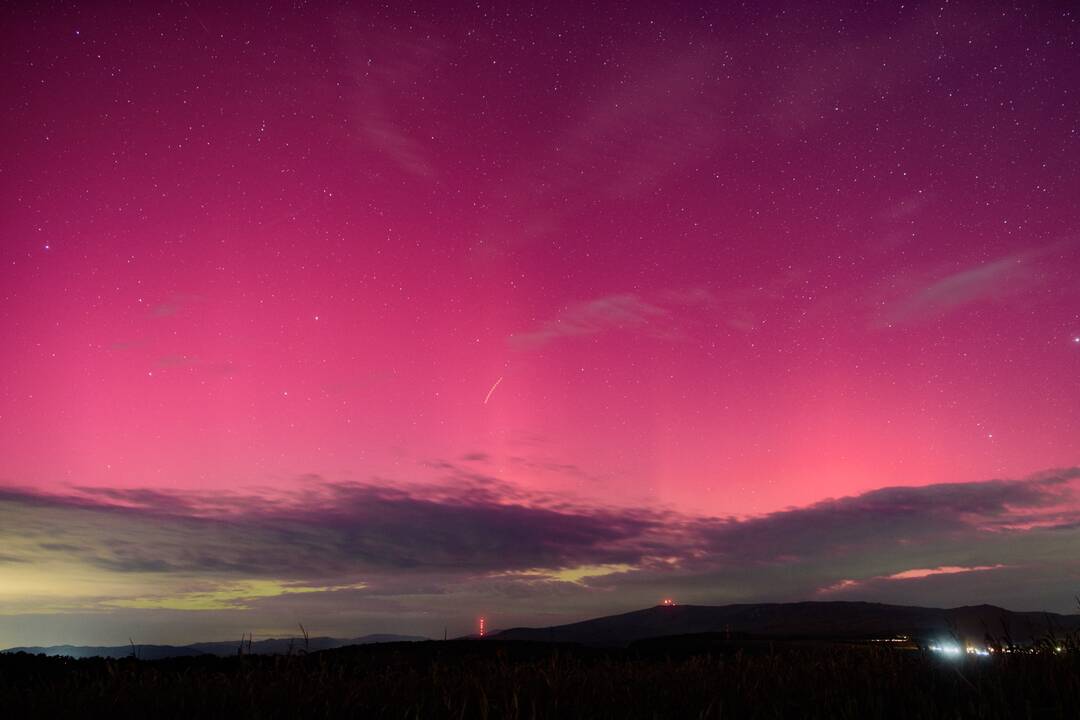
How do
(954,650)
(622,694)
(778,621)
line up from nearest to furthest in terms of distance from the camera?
(622,694) < (954,650) < (778,621)

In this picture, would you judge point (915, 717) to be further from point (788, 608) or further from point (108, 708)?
point (788, 608)

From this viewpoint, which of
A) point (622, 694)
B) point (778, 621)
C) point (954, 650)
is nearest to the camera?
point (622, 694)

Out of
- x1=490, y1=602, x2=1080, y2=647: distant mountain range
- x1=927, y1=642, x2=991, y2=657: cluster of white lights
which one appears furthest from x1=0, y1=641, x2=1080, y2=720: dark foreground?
x1=490, y1=602, x2=1080, y2=647: distant mountain range

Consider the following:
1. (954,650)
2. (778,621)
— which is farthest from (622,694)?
(778,621)

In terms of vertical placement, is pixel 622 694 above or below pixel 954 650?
below

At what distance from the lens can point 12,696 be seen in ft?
21.1

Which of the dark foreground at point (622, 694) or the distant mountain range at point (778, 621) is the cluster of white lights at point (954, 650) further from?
the distant mountain range at point (778, 621)

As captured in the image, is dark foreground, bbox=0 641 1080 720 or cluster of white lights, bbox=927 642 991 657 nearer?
dark foreground, bbox=0 641 1080 720

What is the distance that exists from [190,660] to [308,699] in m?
15.6

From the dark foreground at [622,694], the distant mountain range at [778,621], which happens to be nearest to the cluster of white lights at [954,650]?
the dark foreground at [622,694]

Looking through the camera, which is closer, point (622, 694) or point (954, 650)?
point (622, 694)

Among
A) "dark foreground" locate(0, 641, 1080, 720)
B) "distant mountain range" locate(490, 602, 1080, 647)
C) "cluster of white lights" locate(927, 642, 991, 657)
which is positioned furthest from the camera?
"distant mountain range" locate(490, 602, 1080, 647)

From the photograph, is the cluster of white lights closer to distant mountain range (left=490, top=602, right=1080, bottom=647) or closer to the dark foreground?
the dark foreground

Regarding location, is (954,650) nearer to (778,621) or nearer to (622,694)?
(622,694)
